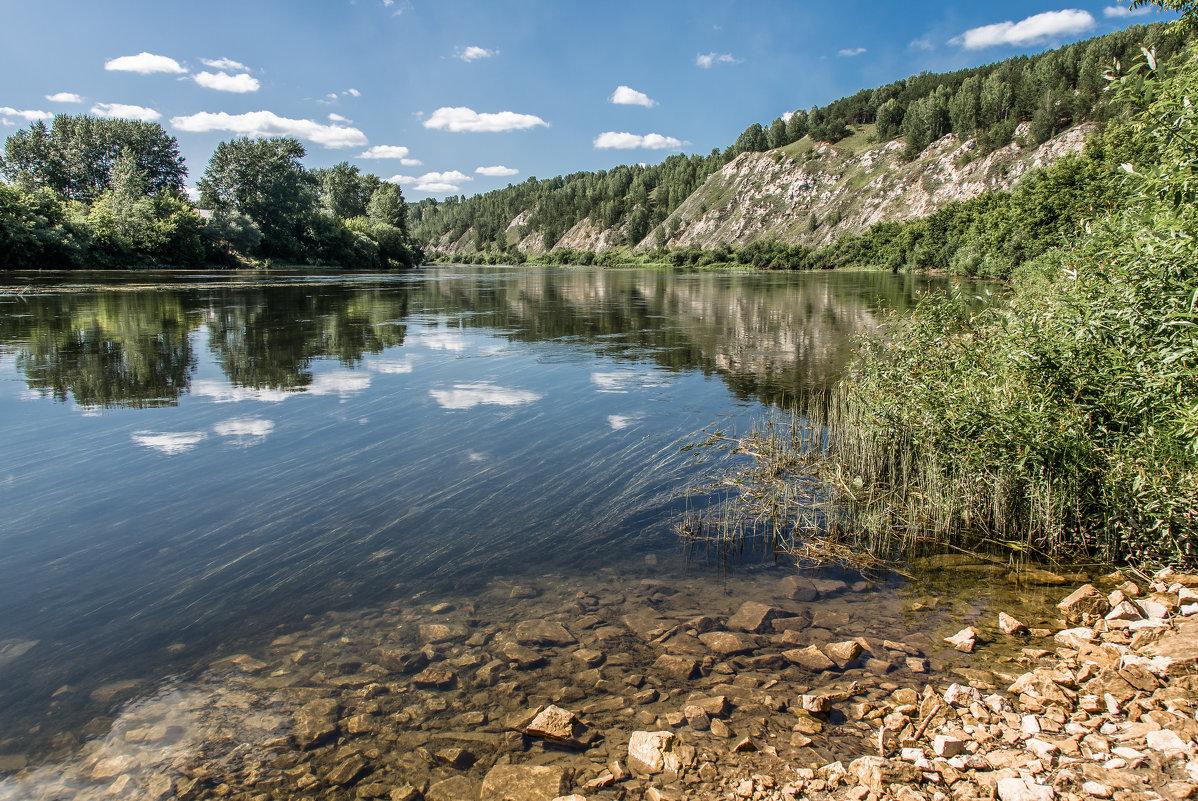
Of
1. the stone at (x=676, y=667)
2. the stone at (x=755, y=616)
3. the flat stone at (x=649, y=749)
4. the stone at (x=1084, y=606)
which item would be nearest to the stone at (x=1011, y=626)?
the stone at (x=1084, y=606)

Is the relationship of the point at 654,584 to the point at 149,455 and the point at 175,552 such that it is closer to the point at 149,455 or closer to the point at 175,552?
the point at 175,552

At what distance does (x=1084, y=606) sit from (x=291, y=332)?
27.5m

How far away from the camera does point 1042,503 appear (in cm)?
807

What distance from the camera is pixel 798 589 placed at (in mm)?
7398

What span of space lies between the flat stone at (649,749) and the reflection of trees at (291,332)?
14.8 metres

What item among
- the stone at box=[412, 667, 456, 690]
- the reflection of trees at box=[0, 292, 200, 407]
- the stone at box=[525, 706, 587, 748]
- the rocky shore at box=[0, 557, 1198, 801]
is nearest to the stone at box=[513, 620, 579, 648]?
the rocky shore at box=[0, 557, 1198, 801]

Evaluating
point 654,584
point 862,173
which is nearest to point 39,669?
point 654,584

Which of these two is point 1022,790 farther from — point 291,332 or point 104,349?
point 291,332

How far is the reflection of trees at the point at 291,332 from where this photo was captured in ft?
63.3

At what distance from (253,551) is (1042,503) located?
9488mm

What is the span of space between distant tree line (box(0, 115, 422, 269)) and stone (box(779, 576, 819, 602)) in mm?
84721

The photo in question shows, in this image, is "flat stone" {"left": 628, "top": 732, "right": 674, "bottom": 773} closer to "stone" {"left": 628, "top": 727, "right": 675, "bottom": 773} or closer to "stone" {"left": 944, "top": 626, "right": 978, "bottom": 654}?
"stone" {"left": 628, "top": 727, "right": 675, "bottom": 773}

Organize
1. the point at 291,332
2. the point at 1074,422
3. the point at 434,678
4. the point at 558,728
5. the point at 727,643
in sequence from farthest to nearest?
1. the point at 291,332
2. the point at 1074,422
3. the point at 727,643
4. the point at 434,678
5. the point at 558,728

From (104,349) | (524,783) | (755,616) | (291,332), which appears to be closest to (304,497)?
(524,783)
